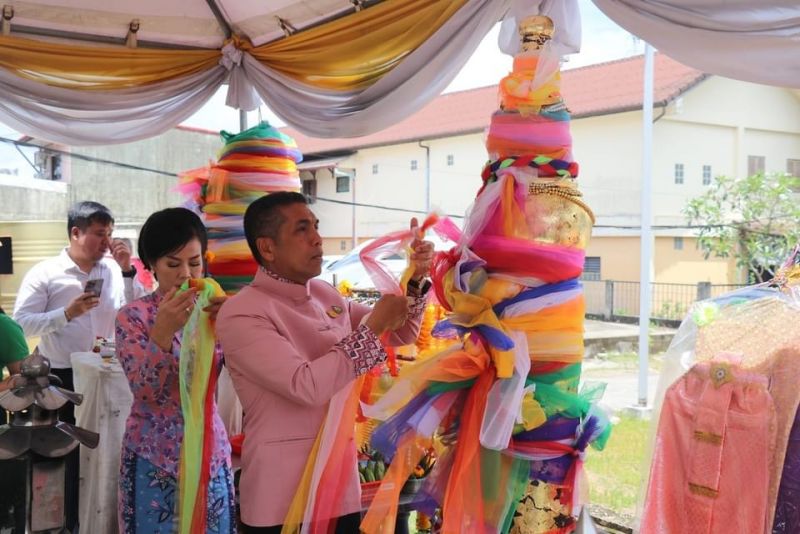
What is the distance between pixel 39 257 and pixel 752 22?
45.6 feet

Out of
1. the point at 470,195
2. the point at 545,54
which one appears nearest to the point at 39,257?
the point at 470,195

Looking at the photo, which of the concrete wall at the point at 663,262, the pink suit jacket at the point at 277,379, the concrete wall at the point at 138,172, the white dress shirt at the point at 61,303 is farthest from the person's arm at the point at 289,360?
the concrete wall at the point at 138,172

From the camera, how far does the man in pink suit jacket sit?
154 cm

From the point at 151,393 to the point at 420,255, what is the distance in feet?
2.70

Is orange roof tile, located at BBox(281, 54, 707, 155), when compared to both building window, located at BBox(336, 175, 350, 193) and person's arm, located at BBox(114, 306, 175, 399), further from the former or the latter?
person's arm, located at BBox(114, 306, 175, 399)

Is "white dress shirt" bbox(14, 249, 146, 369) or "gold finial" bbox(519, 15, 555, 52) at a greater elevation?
"gold finial" bbox(519, 15, 555, 52)

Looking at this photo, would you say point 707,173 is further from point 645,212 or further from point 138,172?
point 138,172

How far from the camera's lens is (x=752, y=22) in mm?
1629

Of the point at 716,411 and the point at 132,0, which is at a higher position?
the point at 132,0

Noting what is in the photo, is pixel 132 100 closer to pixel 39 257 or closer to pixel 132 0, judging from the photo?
pixel 132 0

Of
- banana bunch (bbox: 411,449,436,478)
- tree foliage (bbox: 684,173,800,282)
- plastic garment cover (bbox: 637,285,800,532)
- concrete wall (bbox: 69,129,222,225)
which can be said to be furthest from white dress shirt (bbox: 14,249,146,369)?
concrete wall (bbox: 69,129,222,225)

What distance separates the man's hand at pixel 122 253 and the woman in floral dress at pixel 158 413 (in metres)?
1.29

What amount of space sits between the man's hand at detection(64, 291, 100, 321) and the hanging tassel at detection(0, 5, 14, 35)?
1.24 m

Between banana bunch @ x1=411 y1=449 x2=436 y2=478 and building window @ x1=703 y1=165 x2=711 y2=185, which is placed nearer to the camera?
banana bunch @ x1=411 y1=449 x2=436 y2=478
